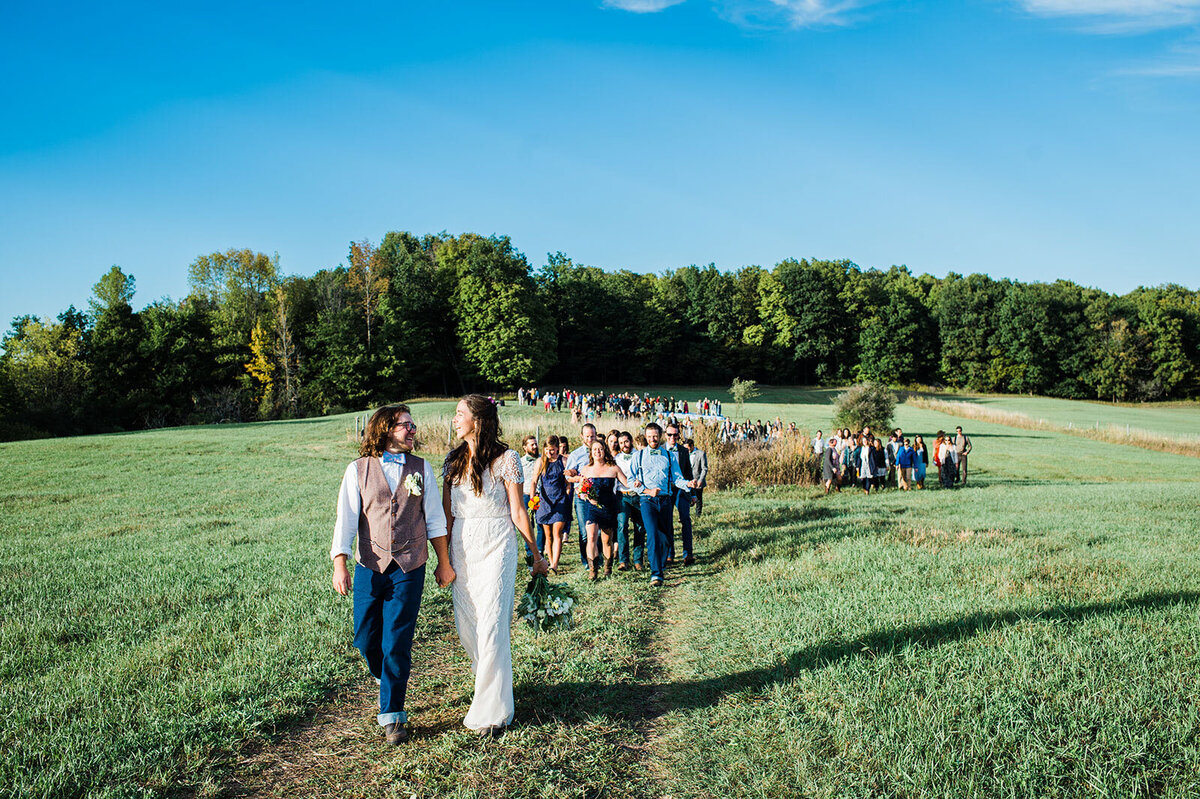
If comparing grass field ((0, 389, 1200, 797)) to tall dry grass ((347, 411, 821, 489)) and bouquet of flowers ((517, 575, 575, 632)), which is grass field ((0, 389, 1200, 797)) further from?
tall dry grass ((347, 411, 821, 489))

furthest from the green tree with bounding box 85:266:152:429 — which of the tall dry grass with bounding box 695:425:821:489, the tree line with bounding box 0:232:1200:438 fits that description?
the tall dry grass with bounding box 695:425:821:489

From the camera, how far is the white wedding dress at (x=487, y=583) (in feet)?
14.0

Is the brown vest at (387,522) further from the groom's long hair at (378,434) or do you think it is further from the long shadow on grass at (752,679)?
the long shadow on grass at (752,679)

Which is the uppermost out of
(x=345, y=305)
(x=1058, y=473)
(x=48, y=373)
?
(x=345, y=305)

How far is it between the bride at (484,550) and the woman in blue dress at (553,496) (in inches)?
179

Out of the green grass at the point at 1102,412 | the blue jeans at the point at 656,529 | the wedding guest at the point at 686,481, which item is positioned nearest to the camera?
the blue jeans at the point at 656,529

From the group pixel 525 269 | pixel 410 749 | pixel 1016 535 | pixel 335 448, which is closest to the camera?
pixel 410 749

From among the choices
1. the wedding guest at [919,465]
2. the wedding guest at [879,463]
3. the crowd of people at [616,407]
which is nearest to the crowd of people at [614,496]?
the wedding guest at [879,463]

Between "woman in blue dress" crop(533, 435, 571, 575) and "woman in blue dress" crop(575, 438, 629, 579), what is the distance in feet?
1.03

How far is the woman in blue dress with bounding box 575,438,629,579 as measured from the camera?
8789 millimetres

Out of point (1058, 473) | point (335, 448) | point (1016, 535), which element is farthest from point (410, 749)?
point (1058, 473)

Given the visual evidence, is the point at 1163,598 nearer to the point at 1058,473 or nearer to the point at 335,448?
the point at 1058,473

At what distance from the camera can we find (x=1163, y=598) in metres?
6.03

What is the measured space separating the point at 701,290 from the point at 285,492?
6783cm
